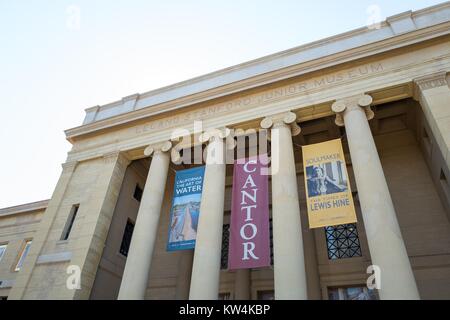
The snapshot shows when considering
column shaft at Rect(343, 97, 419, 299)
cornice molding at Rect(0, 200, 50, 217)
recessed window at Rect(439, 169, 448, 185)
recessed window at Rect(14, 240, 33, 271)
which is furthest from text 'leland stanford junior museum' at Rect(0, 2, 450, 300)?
recessed window at Rect(14, 240, 33, 271)

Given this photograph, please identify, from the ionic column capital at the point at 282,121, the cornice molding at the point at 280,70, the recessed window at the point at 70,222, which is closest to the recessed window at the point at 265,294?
the ionic column capital at the point at 282,121

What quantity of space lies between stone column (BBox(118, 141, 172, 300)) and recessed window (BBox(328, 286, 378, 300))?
7.21m

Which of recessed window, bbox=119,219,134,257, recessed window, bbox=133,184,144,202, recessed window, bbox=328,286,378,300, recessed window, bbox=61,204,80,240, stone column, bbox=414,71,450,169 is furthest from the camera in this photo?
recessed window, bbox=133,184,144,202

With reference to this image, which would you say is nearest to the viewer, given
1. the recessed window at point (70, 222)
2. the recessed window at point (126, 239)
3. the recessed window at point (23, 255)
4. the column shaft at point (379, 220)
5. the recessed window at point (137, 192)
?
the column shaft at point (379, 220)

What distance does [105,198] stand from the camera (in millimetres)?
13406

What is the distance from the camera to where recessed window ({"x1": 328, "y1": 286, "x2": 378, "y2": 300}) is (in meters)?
11.7

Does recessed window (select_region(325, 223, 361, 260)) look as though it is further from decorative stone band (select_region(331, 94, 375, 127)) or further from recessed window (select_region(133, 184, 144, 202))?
recessed window (select_region(133, 184, 144, 202))

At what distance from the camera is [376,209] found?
8562mm

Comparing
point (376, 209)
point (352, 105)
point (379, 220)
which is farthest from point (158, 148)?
point (379, 220)

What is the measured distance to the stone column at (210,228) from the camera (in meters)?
9.20

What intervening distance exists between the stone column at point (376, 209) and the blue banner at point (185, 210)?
5399 mm

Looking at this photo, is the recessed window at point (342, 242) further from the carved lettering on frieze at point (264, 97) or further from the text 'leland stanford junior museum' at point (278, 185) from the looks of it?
the carved lettering on frieze at point (264, 97)

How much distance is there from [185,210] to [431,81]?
949 cm

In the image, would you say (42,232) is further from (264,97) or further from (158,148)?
(264,97)
